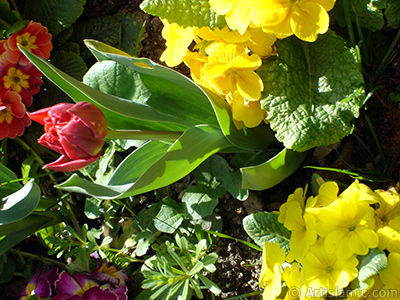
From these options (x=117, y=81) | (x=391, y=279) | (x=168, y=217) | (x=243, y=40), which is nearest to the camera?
(x=391, y=279)

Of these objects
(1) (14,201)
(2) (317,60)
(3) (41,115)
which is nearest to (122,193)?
(3) (41,115)

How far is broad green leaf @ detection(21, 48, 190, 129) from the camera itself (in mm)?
933

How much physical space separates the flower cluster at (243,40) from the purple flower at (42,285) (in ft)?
2.82

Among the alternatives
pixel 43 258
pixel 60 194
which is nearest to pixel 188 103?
pixel 60 194

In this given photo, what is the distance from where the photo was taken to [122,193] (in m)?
0.88

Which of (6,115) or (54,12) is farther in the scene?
(54,12)

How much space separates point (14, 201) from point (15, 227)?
35cm

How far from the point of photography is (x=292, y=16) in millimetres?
954

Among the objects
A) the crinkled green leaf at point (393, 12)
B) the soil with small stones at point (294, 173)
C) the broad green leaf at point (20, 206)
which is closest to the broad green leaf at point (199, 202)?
the soil with small stones at point (294, 173)

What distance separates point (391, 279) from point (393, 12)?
2.11 feet

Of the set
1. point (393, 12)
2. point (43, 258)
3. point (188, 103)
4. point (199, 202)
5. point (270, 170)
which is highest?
point (393, 12)

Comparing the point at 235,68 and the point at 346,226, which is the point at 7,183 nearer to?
the point at 235,68

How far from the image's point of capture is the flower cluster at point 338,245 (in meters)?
0.89

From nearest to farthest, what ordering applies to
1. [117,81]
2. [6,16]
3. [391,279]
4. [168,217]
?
1. [391,279]
2. [117,81]
3. [168,217]
4. [6,16]
